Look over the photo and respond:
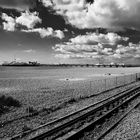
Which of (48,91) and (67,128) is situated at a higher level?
(67,128)

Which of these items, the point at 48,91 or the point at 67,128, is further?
the point at 48,91

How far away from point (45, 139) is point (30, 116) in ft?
17.4

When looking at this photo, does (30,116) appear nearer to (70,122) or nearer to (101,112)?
(70,122)

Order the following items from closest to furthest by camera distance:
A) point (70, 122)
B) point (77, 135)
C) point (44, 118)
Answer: point (77, 135) < point (70, 122) < point (44, 118)

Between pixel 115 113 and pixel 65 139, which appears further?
pixel 115 113

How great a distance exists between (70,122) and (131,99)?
11470mm

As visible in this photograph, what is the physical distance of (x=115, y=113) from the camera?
50.5 feet

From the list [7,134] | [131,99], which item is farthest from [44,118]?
[131,99]

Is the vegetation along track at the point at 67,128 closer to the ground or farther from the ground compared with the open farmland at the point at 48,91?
farther from the ground

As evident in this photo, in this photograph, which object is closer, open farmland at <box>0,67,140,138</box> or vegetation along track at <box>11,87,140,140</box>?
vegetation along track at <box>11,87,140,140</box>

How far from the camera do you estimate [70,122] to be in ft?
40.5

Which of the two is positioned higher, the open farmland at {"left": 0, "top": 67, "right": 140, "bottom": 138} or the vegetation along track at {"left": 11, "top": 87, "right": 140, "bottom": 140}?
the vegetation along track at {"left": 11, "top": 87, "right": 140, "bottom": 140}

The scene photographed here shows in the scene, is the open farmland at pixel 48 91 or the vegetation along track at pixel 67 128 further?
the open farmland at pixel 48 91

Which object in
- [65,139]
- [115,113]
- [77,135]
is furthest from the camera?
[115,113]
